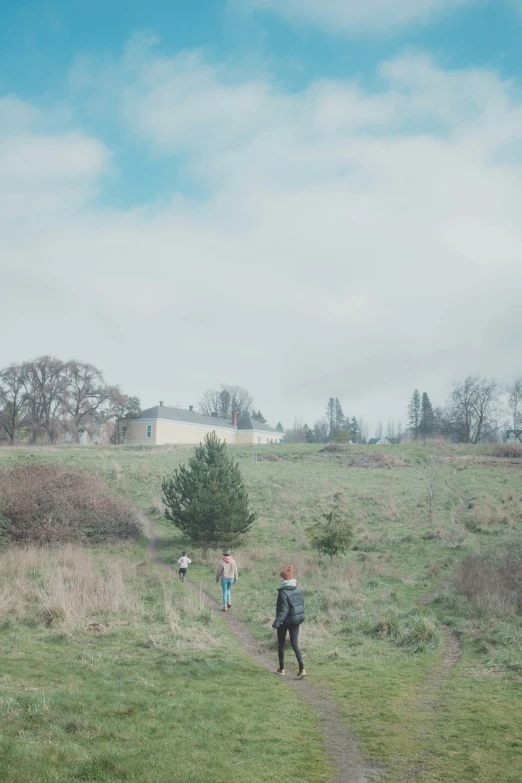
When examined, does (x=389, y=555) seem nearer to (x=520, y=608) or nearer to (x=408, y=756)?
(x=520, y=608)

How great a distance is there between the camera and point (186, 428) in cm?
8081

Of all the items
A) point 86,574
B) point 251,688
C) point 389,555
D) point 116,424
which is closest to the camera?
point 251,688

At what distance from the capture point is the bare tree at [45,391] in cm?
6706

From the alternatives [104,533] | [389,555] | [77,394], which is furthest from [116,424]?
[389,555]

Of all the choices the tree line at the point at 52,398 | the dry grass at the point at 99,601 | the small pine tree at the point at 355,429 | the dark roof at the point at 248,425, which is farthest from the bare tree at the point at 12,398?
the small pine tree at the point at 355,429

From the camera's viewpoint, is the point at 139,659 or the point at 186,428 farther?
the point at 186,428

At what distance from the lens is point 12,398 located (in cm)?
6662

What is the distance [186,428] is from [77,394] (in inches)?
672

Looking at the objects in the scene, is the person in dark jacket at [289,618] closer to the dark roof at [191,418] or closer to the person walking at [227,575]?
the person walking at [227,575]

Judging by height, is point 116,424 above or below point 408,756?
above

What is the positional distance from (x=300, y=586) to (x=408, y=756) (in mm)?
11701

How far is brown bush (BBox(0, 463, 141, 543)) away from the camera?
23.3m

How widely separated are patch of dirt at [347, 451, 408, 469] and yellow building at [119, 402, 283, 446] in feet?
76.0

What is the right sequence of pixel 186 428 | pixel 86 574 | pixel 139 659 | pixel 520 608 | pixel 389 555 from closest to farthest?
pixel 139 659 → pixel 520 608 → pixel 86 574 → pixel 389 555 → pixel 186 428
